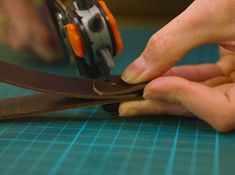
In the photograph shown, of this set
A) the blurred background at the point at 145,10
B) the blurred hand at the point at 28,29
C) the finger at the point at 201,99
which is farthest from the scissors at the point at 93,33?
the blurred background at the point at 145,10

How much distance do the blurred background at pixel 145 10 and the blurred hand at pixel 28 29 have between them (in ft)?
1.64

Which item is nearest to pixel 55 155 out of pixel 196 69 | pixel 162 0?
pixel 196 69

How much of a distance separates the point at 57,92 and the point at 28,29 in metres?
0.59

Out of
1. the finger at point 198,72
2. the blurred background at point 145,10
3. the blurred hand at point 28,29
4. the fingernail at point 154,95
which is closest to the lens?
the fingernail at point 154,95

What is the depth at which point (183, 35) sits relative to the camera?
2.57 ft

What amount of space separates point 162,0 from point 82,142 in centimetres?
115

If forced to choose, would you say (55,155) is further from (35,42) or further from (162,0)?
(162,0)

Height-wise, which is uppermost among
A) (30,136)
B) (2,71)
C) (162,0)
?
(2,71)

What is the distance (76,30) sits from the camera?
2.47 ft

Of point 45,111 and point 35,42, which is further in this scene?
point 35,42

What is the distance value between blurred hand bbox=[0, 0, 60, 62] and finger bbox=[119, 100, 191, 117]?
2.00 ft

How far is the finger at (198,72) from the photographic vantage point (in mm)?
933

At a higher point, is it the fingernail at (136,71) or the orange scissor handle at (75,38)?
the orange scissor handle at (75,38)

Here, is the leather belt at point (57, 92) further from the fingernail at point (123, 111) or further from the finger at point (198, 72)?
the finger at point (198, 72)
